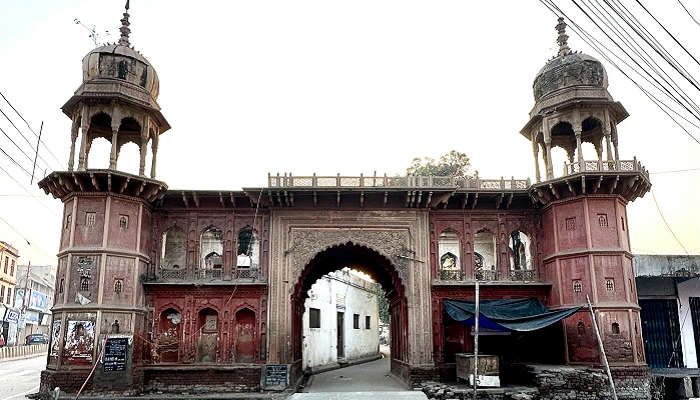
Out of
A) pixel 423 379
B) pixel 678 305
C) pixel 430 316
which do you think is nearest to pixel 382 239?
pixel 430 316

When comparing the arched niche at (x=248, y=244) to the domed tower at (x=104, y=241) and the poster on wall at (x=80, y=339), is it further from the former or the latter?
the poster on wall at (x=80, y=339)

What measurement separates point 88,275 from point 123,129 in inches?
252

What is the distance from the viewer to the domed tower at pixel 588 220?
1866 centimetres

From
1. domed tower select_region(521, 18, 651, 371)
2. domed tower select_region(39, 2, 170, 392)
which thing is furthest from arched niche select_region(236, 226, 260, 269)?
domed tower select_region(521, 18, 651, 371)

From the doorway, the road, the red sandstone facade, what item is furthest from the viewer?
the doorway

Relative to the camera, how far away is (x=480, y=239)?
27719 millimetres

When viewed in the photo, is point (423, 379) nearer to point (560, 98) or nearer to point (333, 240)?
point (333, 240)

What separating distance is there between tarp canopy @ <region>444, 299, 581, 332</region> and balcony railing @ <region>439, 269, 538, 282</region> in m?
0.97

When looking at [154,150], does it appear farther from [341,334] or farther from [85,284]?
[341,334]

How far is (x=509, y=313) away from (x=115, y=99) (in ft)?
52.2

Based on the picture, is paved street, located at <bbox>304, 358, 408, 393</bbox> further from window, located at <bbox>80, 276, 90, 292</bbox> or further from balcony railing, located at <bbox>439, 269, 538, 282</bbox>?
window, located at <bbox>80, 276, 90, 292</bbox>

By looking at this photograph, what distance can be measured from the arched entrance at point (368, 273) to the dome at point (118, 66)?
30.8ft

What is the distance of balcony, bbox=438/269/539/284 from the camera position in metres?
21.0

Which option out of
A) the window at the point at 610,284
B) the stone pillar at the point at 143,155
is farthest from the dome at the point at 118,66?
the window at the point at 610,284
